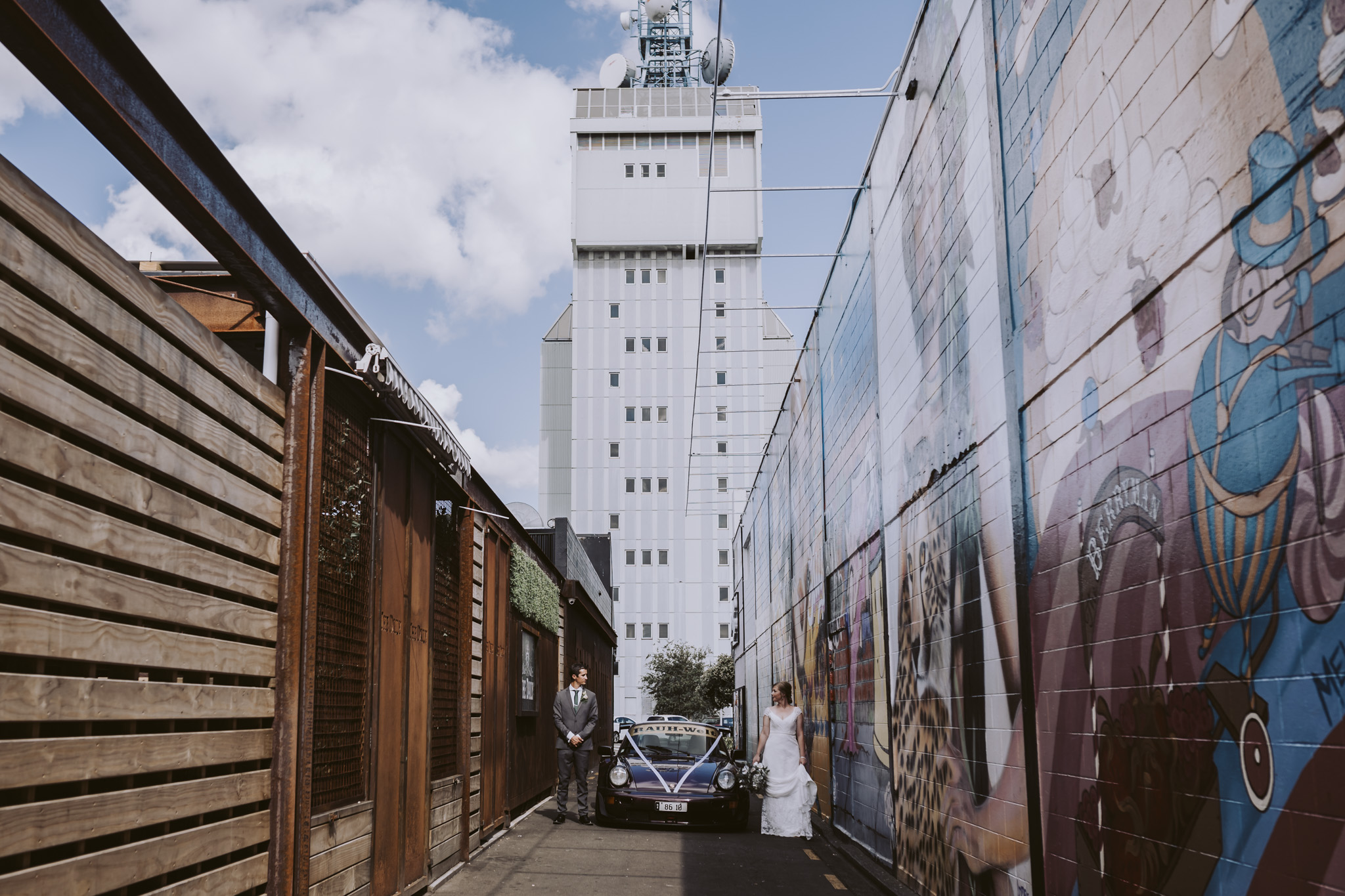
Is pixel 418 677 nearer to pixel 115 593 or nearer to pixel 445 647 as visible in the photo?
pixel 445 647

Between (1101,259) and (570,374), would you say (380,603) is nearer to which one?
(1101,259)

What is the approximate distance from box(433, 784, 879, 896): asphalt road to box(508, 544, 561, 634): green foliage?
105 inches

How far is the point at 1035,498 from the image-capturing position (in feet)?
19.2

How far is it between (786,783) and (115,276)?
924 centimetres

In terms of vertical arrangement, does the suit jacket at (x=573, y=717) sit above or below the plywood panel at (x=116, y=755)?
below

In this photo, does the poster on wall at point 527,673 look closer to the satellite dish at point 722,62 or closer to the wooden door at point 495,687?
the wooden door at point 495,687

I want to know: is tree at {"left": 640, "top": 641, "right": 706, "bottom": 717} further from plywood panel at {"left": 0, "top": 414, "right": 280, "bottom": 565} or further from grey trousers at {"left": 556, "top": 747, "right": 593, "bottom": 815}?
plywood panel at {"left": 0, "top": 414, "right": 280, "bottom": 565}

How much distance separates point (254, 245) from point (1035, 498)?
393 centimetres

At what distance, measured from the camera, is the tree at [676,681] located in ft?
199

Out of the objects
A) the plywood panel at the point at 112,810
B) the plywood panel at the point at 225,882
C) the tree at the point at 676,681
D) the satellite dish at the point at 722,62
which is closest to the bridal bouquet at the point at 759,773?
the plywood panel at the point at 225,882

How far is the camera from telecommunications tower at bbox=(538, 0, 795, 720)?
68875 mm

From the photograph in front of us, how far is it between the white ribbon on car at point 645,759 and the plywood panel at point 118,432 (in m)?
8.97

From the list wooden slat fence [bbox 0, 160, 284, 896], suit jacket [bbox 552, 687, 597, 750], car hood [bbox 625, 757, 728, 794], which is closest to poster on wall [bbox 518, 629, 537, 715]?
suit jacket [bbox 552, 687, 597, 750]

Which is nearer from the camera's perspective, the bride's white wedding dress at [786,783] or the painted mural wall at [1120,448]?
the painted mural wall at [1120,448]
